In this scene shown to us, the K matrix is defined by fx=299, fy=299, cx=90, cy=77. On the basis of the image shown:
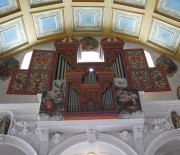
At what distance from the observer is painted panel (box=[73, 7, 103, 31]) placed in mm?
13234

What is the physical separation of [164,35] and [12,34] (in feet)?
21.8

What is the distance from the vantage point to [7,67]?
500 inches

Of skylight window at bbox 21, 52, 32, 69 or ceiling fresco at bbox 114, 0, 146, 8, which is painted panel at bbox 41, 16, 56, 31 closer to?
skylight window at bbox 21, 52, 32, 69

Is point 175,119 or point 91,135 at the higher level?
point 175,119

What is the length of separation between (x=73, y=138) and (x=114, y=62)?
13.2ft

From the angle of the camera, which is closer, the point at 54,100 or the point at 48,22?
the point at 54,100

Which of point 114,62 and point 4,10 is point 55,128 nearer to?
point 114,62

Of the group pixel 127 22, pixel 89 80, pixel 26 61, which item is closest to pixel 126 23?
pixel 127 22

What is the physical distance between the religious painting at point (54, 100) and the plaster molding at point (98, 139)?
38.8 inches

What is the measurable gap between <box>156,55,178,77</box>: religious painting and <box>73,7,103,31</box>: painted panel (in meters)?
3.19

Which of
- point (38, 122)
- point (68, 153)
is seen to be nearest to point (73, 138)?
point (68, 153)

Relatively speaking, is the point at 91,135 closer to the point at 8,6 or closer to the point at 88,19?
the point at 8,6

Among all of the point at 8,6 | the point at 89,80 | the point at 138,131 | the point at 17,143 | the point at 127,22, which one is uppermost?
the point at 127,22

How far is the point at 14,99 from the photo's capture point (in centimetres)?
1131
